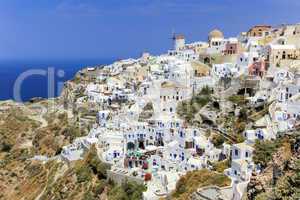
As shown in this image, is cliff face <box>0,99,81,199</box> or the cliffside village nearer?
the cliffside village

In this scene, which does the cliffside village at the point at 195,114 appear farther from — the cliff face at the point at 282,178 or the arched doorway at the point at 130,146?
the cliff face at the point at 282,178

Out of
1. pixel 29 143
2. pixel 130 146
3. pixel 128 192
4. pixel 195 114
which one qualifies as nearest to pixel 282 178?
pixel 128 192

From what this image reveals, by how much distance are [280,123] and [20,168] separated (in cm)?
2721

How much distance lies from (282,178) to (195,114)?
21977 millimetres

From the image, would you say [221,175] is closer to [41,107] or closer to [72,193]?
[72,193]

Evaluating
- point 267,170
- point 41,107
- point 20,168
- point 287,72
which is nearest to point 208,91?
point 287,72

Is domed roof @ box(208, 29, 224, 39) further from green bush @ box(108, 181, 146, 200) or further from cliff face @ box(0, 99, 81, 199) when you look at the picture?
green bush @ box(108, 181, 146, 200)

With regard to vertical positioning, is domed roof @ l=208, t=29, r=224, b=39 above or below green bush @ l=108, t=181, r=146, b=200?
above

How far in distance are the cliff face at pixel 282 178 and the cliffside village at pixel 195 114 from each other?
2.77 metres

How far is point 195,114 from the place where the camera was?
33906 mm

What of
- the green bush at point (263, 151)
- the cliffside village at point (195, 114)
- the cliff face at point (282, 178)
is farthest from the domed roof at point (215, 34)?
the cliff face at point (282, 178)

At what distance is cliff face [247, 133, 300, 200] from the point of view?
11.5m

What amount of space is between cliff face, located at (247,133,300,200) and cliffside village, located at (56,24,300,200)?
109 inches

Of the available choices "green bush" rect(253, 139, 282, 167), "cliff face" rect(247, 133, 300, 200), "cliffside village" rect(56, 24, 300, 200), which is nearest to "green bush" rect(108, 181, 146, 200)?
"cliffside village" rect(56, 24, 300, 200)
